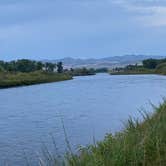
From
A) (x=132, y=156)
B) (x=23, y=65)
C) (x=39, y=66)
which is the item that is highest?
(x=132, y=156)

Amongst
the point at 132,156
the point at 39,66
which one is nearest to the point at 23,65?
the point at 39,66

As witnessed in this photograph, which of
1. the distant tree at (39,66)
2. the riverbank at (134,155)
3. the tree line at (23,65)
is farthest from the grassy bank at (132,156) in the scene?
the distant tree at (39,66)

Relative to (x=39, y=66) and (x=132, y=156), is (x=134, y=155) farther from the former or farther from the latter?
(x=39, y=66)

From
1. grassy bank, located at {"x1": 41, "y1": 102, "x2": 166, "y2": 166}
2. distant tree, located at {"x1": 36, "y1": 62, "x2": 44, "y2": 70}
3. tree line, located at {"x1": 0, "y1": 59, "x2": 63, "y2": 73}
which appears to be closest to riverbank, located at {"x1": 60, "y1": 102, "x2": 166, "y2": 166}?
grassy bank, located at {"x1": 41, "y1": 102, "x2": 166, "y2": 166}

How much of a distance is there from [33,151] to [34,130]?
25.2 ft

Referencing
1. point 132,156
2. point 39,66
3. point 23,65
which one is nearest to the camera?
point 132,156

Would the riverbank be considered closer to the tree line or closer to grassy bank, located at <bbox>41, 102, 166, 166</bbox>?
grassy bank, located at <bbox>41, 102, 166, 166</bbox>

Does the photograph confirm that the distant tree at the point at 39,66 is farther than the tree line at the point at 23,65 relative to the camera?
Yes

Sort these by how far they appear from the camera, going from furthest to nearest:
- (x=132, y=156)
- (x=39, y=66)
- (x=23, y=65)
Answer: (x=39, y=66)
(x=23, y=65)
(x=132, y=156)

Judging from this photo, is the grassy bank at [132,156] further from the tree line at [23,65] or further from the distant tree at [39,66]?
the distant tree at [39,66]

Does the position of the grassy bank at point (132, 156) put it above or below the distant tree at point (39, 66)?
above

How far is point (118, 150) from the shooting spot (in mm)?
7051

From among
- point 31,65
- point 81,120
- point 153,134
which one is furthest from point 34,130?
point 31,65

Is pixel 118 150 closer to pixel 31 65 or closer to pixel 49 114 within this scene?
pixel 49 114
